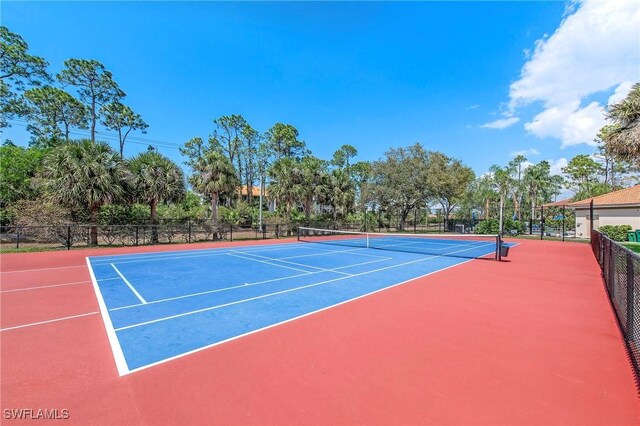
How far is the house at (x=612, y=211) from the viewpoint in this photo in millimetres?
26250

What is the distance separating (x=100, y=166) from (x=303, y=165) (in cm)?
1849

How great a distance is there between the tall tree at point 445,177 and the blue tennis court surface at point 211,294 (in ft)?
83.7

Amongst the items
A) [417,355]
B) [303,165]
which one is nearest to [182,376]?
[417,355]

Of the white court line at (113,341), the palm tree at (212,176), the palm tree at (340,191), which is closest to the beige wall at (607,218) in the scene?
the palm tree at (340,191)

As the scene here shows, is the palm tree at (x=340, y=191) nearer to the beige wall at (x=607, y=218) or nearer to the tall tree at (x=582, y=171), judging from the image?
the beige wall at (x=607, y=218)

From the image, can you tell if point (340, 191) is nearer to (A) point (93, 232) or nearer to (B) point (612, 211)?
(A) point (93, 232)

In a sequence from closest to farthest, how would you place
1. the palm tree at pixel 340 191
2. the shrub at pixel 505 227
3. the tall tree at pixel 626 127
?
the tall tree at pixel 626 127
the shrub at pixel 505 227
the palm tree at pixel 340 191

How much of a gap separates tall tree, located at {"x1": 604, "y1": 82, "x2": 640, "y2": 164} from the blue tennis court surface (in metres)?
7.62

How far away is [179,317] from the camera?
→ 20.9 ft

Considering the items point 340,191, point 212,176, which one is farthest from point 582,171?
point 212,176

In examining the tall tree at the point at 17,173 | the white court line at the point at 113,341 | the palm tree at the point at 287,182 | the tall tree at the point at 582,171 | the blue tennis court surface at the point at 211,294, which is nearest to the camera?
the white court line at the point at 113,341

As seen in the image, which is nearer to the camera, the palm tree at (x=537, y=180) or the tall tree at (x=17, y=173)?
the tall tree at (x=17, y=173)

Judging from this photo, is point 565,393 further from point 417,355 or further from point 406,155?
point 406,155

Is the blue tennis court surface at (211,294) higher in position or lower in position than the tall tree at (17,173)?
lower
